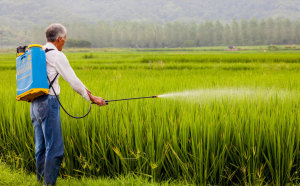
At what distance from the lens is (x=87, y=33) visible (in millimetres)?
123562

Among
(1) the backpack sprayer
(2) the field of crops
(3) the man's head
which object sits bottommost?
(2) the field of crops

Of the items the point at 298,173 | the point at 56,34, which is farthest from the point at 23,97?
the point at 298,173

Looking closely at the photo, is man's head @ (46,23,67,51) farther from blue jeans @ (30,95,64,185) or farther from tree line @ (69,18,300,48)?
tree line @ (69,18,300,48)

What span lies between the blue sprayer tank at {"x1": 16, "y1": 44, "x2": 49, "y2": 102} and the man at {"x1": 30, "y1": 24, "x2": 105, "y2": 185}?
0.31 ft

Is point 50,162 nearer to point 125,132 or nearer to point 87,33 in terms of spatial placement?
point 125,132

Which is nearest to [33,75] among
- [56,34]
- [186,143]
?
[56,34]

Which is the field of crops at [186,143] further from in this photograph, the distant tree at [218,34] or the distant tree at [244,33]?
the distant tree at [218,34]

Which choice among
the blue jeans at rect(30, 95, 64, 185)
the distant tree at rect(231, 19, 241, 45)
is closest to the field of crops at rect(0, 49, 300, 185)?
the blue jeans at rect(30, 95, 64, 185)

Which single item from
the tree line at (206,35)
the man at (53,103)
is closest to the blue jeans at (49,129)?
the man at (53,103)

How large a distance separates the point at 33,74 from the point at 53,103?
0.32 metres

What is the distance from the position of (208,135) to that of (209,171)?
0.35 m

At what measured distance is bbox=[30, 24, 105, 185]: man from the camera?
2.39m

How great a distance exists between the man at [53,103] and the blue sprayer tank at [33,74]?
3.7 inches

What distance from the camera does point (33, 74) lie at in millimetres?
2285
